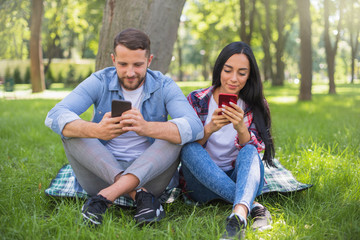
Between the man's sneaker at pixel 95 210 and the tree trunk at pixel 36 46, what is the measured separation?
52.2ft

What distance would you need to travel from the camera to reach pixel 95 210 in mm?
2545

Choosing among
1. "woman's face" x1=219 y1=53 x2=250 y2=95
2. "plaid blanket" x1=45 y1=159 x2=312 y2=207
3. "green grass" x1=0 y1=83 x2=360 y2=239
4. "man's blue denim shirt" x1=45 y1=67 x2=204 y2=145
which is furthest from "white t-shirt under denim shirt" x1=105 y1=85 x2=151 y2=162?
"woman's face" x1=219 y1=53 x2=250 y2=95

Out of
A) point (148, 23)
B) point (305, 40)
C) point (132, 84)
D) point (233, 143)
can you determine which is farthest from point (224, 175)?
point (305, 40)

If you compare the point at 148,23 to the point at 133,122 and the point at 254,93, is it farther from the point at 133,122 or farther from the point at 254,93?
the point at 133,122

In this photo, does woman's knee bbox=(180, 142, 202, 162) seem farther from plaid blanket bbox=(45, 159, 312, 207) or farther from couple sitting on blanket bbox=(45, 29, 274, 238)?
plaid blanket bbox=(45, 159, 312, 207)

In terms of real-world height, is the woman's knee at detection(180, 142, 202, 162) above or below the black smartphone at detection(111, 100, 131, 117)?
below

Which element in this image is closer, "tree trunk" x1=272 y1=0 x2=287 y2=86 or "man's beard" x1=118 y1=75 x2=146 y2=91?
"man's beard" x1=118 y1=75 x2=146 y2=91

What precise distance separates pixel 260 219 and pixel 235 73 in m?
1.28

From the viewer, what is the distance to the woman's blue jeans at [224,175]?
273 cm

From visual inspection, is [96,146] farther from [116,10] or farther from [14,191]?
[116,10]

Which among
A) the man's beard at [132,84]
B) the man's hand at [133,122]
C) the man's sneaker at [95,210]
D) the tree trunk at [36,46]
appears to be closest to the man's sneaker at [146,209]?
the man's sneaker at [95,210]

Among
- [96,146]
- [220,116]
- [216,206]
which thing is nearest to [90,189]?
[96,146]

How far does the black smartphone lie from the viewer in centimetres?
264

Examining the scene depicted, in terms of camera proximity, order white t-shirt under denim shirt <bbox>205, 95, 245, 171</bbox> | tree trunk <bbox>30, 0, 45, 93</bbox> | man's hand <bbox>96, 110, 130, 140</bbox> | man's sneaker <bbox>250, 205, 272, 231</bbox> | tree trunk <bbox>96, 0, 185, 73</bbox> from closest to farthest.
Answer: man's sneaker <bbox>250, 205, 272, 231</bbox>, man's hand <bbox>96, 110, 130, 140</bbox>, white t-shirt under denim shirt <bbox>205, 95, 245, 171</bbox>, tree trunk <bbox>96, 0, 185, 73</bbox>, tree trunk <bbox>30, 0, 45, 93</bbox>
